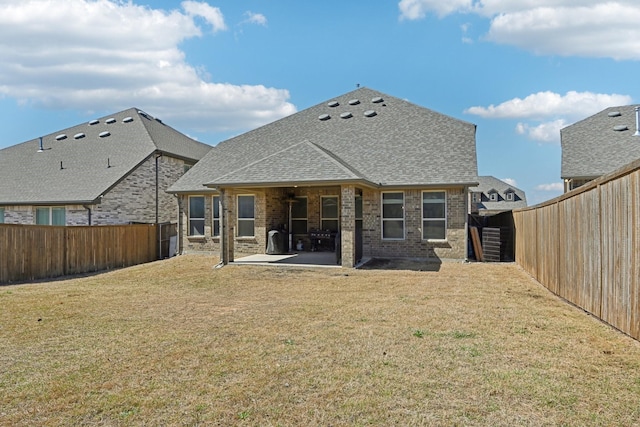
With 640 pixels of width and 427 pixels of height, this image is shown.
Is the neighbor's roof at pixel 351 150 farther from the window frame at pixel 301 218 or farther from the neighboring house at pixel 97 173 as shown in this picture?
the neighboring house at pixel 97 173

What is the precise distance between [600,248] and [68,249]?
15495 millimetres

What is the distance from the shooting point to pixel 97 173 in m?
20.3

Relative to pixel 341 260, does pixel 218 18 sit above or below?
above

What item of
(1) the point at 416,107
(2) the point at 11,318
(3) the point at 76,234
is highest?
(1) the point at 416,107

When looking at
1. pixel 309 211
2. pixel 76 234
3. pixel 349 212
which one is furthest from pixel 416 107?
pixel 76 234

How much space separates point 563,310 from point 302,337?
15.6ft

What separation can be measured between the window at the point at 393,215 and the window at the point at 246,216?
17.3 feet

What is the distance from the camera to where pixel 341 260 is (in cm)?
1388

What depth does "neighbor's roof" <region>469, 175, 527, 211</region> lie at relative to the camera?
51112 millimetres

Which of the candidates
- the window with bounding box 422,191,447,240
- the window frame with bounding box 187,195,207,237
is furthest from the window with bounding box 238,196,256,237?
the window with bounding box 422,191,447,240

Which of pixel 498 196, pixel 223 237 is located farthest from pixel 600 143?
pixel 498 196

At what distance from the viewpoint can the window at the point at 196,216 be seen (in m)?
18.6

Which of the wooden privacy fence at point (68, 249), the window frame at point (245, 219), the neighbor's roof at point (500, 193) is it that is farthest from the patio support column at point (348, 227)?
the neighbor's roof at point (500, 193)

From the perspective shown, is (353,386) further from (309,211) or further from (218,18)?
(309,211)
